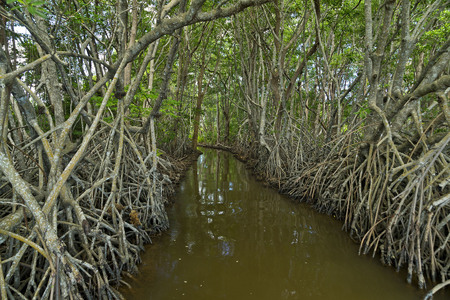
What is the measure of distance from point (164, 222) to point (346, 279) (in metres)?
2.51

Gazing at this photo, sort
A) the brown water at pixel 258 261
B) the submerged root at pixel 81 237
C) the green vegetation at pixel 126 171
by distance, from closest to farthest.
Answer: the submerged root at pixel 81 237 < the green vegetation at pixel 126 171 < the brown water at pixel 258 261

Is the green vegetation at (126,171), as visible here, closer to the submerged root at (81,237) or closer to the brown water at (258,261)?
the submerged root at (81,237)

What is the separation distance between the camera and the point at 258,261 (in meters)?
3.04

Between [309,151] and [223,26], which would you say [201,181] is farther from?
[223,26]

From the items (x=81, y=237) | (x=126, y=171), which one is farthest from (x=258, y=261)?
(x=126, y=171)

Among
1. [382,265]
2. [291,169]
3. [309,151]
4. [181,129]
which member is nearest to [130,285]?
[382,265]

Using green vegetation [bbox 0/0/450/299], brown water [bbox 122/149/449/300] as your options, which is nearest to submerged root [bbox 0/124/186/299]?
green vegetation [bbox 0/0/450/299]

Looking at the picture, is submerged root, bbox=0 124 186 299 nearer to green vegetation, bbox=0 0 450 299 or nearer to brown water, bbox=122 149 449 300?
green vegetation, bbox=0 0 450 299

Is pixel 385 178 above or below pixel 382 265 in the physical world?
above

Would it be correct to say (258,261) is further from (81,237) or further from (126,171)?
(126,171)

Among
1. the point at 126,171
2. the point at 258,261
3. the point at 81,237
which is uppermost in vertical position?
the point at 126,171

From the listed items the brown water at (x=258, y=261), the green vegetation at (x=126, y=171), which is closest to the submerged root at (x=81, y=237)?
the green vegetation at (x=126, y=171)

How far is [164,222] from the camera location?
3850 millimetres

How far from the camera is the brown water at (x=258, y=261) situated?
2.51m
